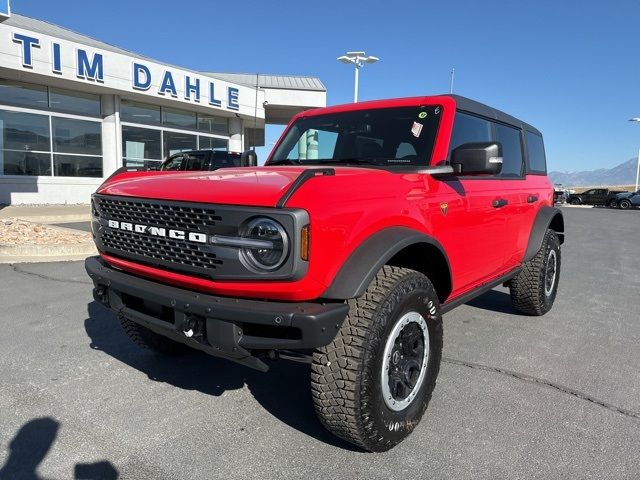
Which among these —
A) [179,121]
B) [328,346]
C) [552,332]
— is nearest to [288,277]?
[328,346]

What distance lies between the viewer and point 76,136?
16.0 meters

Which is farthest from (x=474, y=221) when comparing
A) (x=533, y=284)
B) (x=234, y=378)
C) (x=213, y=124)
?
(x=213, y=124)

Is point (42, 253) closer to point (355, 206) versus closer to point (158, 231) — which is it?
point (158, 231)

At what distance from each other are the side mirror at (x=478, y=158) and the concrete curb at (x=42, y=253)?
654 centimetres

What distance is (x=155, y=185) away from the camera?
2.53m

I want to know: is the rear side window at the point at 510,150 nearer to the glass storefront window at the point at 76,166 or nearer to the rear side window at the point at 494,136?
the rear side window at the point at 494,136

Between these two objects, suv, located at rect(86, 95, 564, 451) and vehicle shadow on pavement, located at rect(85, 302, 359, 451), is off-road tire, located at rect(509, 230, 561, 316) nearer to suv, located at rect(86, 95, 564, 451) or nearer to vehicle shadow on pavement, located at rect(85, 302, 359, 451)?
suv, located at rect(86, 95, 564, 451)

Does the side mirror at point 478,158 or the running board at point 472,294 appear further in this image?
the running board at point 472,294

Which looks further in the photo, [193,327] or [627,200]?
[627,200]

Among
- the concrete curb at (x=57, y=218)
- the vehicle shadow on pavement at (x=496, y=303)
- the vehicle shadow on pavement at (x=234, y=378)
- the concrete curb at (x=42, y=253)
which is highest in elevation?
the concrete curb at (x=57, y=218)

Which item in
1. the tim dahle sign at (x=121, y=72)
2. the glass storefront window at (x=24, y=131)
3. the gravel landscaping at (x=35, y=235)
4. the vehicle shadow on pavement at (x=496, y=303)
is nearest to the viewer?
the vehicle shadow on pavement at (x=496, y=303)

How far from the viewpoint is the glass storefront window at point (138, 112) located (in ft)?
56.5

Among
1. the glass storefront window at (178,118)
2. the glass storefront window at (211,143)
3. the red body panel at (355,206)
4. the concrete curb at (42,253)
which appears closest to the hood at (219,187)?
the red body panel at (355,206)

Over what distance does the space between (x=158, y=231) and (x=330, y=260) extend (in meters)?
0.95
